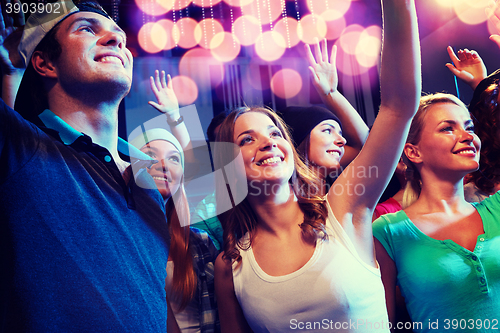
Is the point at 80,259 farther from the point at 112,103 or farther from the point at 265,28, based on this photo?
the point at 265,28

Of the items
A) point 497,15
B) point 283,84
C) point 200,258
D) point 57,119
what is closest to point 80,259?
point 57,119

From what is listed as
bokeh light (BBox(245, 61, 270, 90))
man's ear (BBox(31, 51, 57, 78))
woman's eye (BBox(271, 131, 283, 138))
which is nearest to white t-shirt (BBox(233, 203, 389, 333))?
woman's eye (BBox(271, 131, 283, 138))

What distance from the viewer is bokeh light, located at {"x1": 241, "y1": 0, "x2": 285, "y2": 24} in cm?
200

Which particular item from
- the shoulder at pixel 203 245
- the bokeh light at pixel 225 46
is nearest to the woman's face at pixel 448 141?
the shoulder at pixel 203 245

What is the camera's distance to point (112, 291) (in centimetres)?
75

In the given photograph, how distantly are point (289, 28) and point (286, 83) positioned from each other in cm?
42

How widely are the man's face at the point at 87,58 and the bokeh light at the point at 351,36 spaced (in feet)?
4.64

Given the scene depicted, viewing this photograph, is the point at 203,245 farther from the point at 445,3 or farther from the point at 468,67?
the point at 445,3

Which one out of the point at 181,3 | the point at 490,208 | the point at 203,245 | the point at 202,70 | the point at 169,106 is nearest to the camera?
the point at 490,208

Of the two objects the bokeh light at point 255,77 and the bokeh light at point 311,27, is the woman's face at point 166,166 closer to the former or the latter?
the bokeh light at point 311,27

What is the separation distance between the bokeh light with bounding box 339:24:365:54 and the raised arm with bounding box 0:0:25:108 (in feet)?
5.32

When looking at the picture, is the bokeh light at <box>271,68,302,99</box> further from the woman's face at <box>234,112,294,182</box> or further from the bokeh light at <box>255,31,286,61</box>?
the woman's face at <box>234,112,294,182</box>

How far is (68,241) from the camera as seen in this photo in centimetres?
72

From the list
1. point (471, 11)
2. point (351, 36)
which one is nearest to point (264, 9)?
point (351, 36)
